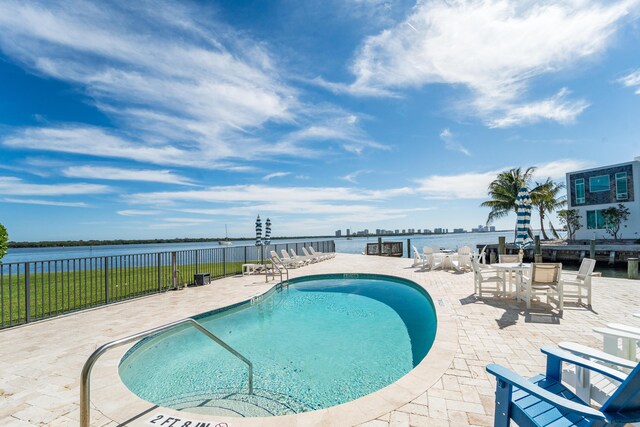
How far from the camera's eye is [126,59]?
7.95 metres

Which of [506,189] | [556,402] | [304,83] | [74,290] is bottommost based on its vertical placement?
[74,290]

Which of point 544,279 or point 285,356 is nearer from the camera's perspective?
point 285,356

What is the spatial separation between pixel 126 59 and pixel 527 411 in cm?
1066

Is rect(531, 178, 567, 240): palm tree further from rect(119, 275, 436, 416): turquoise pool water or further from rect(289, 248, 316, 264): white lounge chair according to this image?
rect(119, 275, 436, 416): turquoise pool water

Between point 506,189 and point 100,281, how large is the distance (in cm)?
3178

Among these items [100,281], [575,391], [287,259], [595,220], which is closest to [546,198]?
[595,220]

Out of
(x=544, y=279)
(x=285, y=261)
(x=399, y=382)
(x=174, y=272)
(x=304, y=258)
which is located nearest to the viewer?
(x=399, y=382)

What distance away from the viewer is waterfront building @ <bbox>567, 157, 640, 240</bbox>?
20.5 meters

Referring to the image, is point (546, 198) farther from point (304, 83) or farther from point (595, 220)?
point (304, 83)

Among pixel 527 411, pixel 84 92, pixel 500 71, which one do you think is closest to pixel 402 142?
pixel 500 71

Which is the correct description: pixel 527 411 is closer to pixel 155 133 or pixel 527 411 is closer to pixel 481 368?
pixel 481 368

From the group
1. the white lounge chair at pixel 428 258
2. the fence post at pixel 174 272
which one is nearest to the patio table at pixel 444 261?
the white lounge chair at pixel 428 258

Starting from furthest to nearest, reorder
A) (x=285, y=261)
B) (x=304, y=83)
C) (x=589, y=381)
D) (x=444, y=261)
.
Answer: (x=285, y=261) < (x=444, y=261) < (x=304, y=83) < (x=589, y=381)

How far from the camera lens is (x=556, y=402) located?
144cm
